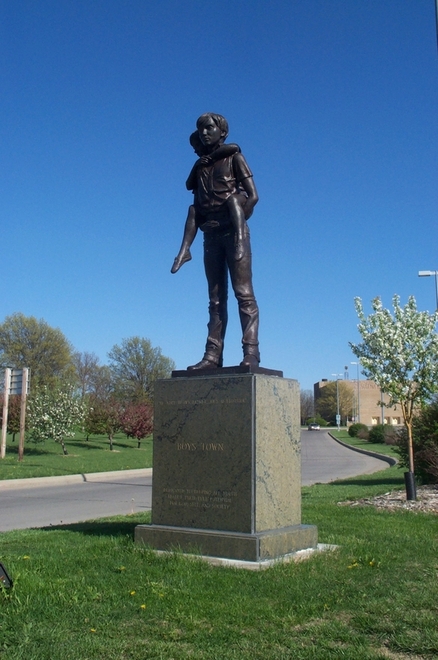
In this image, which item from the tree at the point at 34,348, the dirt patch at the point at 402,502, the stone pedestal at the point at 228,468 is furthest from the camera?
the tree at the point at 34,348

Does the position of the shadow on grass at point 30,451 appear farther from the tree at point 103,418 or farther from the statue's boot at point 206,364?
the statue's boot at point 206,364

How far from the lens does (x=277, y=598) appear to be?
504cm

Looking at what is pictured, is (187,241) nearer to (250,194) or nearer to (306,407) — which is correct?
(250,194)

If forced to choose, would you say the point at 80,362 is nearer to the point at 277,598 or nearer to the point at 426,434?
the point at 426,434

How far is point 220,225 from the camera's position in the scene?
7.89 m

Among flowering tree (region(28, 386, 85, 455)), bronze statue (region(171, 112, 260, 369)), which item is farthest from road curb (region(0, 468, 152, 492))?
bronze statue (region(171, 112, 260, 369))

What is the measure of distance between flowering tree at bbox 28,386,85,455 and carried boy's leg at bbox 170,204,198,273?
1017 inches

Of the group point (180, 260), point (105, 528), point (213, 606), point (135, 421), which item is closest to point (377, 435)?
point (135, 421)

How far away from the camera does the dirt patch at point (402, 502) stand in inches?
455

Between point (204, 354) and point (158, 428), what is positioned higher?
point (204, 354)

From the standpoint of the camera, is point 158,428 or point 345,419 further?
point 345,419

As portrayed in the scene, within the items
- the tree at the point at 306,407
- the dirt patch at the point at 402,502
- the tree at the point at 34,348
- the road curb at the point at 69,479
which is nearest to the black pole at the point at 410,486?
the dirt patch at the point at 402,502

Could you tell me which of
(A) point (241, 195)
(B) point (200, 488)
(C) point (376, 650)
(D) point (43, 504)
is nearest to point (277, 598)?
(C) point (376, 650)

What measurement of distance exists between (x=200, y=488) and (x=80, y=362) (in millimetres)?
72973
